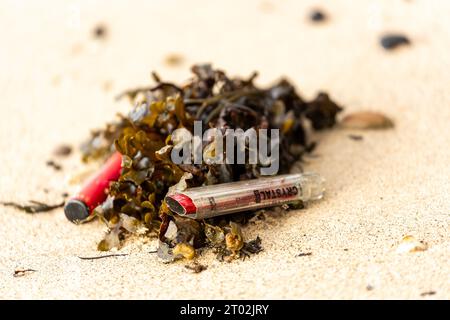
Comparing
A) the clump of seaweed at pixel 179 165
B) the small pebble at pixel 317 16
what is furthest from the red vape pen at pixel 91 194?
the small pebble at pixel 317 16

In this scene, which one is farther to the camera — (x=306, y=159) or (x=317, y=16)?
(x=317, y=16)

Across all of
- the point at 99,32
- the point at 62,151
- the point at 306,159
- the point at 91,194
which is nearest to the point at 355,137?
the point at 306,159

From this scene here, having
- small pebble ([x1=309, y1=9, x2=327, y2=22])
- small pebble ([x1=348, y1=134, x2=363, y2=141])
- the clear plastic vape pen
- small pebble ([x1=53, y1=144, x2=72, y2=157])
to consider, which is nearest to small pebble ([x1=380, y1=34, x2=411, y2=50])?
small pebble ([x1=309, y1=9, x2=327, y2=22])

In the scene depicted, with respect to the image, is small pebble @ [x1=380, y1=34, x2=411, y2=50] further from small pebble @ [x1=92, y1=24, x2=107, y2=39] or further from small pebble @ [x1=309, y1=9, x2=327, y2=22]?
small pebble @ [x1=92, y1=24, x2=107, y2=39]

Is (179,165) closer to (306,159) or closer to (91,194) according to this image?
(91,194)

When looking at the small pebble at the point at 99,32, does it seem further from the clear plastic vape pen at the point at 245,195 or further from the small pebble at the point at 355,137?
the clear plastic vape pen at the point at 245,195
